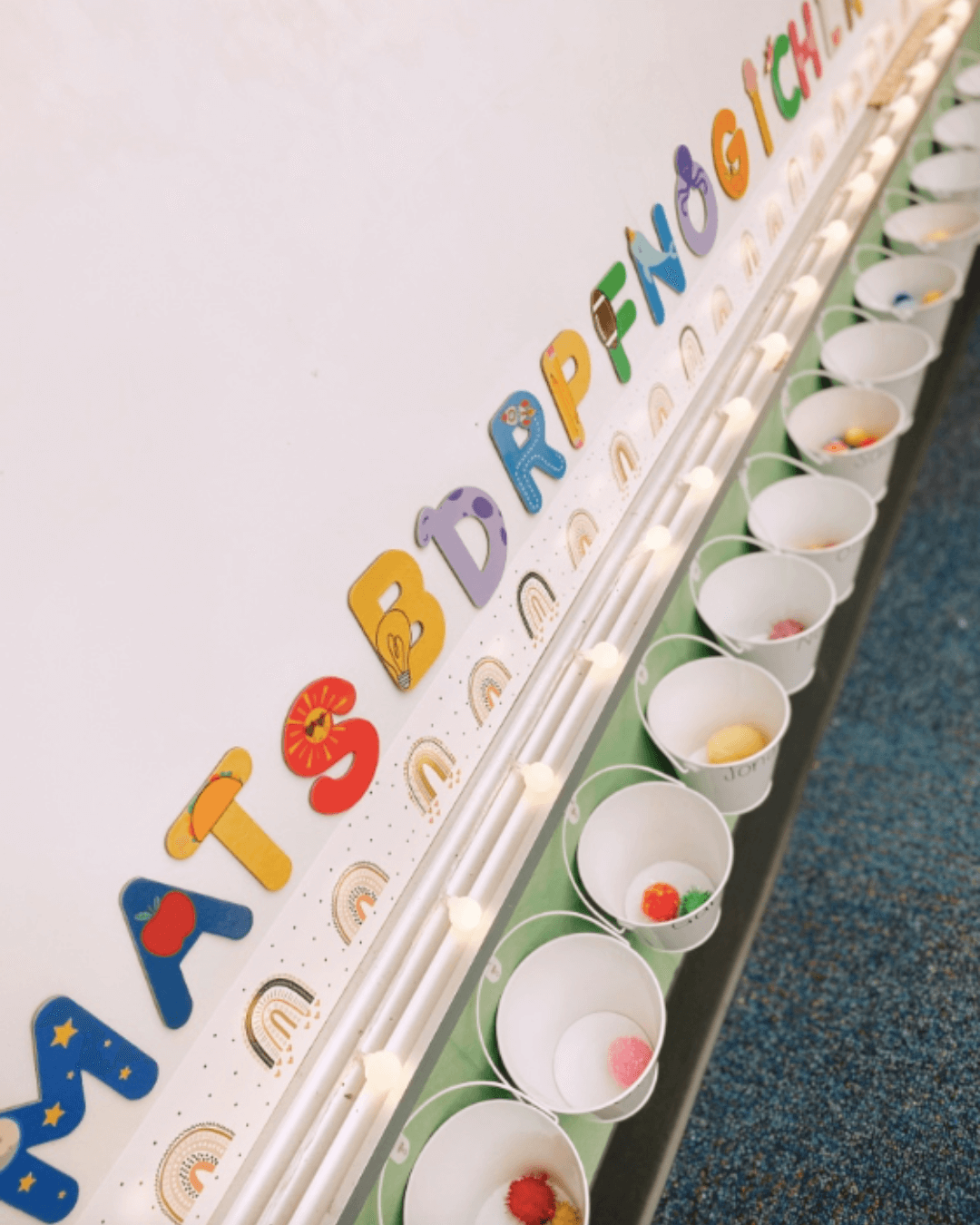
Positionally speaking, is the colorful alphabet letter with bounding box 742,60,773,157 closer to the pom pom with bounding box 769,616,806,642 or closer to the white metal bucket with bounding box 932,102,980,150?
the pom pom with bounding box 769,616,806,642

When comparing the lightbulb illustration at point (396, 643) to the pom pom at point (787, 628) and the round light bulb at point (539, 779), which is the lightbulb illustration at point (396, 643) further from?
the pom pom at point (787, 628)

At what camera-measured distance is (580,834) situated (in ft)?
5.35

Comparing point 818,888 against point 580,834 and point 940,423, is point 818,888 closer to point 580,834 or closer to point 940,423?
point 580,834

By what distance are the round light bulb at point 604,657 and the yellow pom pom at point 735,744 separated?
0.39 meters

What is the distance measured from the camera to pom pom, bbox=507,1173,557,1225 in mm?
1301

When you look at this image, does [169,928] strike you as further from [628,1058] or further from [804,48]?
[804,48]

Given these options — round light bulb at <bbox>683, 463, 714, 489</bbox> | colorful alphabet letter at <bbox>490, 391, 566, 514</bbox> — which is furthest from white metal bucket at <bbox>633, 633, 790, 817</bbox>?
colorful alphabet letter at <bbox>490, 391, 566, 514</bbox>

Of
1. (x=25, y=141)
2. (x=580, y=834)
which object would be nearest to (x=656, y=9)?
(x=25, y=141)

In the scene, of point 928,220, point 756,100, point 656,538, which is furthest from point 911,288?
point 656,538

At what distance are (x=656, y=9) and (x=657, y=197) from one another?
1.09ft

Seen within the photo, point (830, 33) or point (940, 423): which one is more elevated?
point (830, 33)

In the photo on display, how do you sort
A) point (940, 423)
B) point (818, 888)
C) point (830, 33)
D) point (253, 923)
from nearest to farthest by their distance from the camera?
1. point (253, 923)
2. point (818, 888)
3. point (830, 33)
4. point (940, 423)

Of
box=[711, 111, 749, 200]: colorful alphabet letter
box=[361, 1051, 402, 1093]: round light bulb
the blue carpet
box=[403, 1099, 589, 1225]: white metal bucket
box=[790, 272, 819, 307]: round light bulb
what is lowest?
the blue carpet

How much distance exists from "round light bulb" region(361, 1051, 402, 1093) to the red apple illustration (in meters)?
0.29
